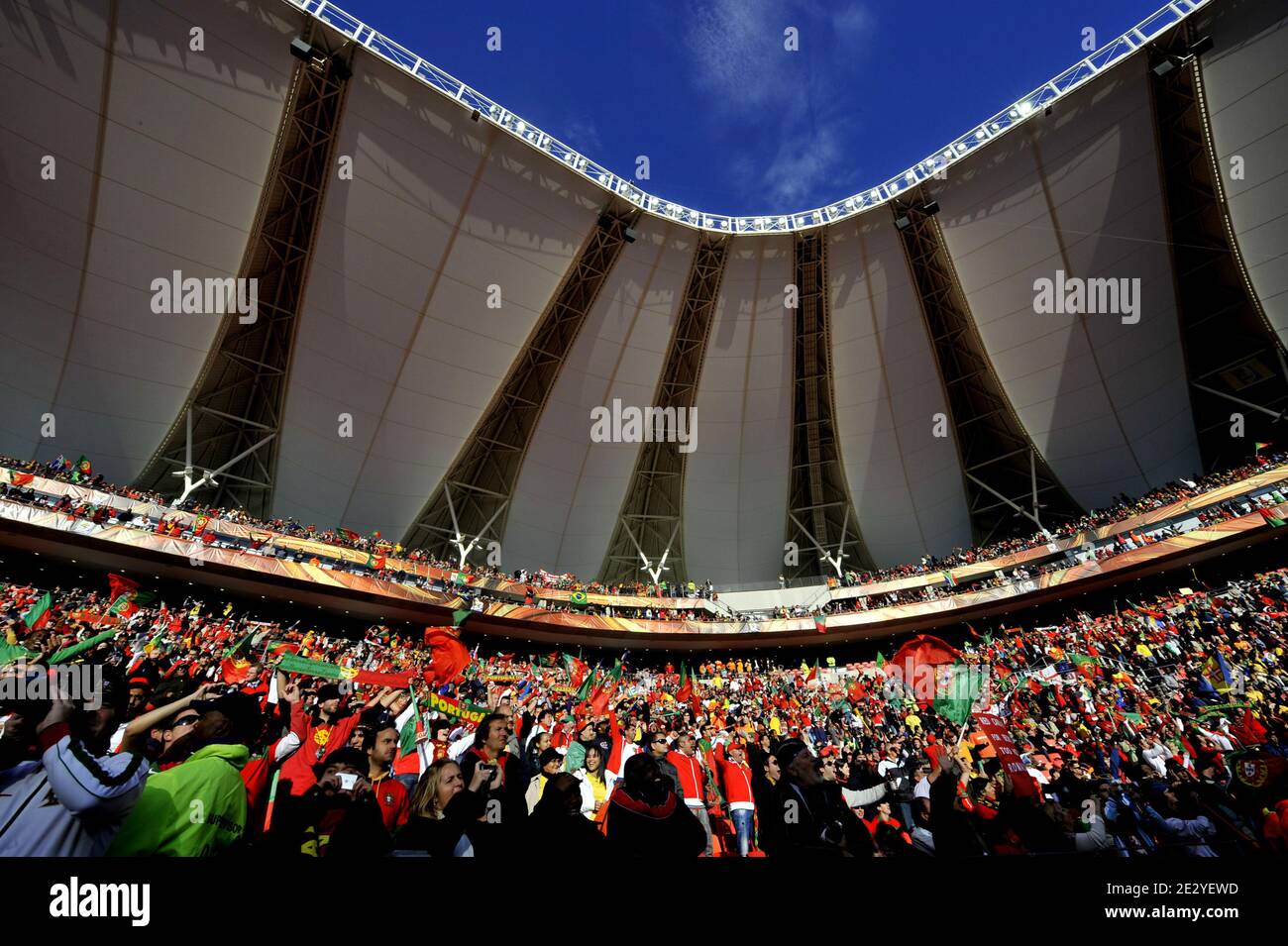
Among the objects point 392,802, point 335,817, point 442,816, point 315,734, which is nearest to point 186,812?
point 335,817

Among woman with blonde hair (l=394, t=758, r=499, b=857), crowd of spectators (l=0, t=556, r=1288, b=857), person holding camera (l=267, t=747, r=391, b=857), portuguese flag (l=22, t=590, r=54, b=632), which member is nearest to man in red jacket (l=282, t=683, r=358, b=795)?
crowd of spectators (l=0, t=556, r=1288, b=857)

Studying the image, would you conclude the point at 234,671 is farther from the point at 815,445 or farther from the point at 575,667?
the point at 815,445

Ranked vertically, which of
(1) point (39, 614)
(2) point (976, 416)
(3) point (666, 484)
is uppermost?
(2) point (976, 416)

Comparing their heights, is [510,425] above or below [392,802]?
above

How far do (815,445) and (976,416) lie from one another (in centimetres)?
870

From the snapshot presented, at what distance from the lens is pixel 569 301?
27.3 metres

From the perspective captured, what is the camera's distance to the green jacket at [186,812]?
275 centimetres

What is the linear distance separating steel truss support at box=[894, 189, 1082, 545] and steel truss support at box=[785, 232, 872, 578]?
442cm

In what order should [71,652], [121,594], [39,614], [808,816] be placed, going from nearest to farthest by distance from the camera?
[808,816] → [71,652] → [39,614] → [121,594]

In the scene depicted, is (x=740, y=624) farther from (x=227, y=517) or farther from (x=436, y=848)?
(x=436, y=848)

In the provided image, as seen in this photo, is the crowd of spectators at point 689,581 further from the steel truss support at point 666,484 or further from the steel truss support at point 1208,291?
the steel truss support at point 1208,291

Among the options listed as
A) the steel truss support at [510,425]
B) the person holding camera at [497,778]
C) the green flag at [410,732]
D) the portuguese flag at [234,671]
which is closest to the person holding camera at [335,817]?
the person holding camera at [497,778]
